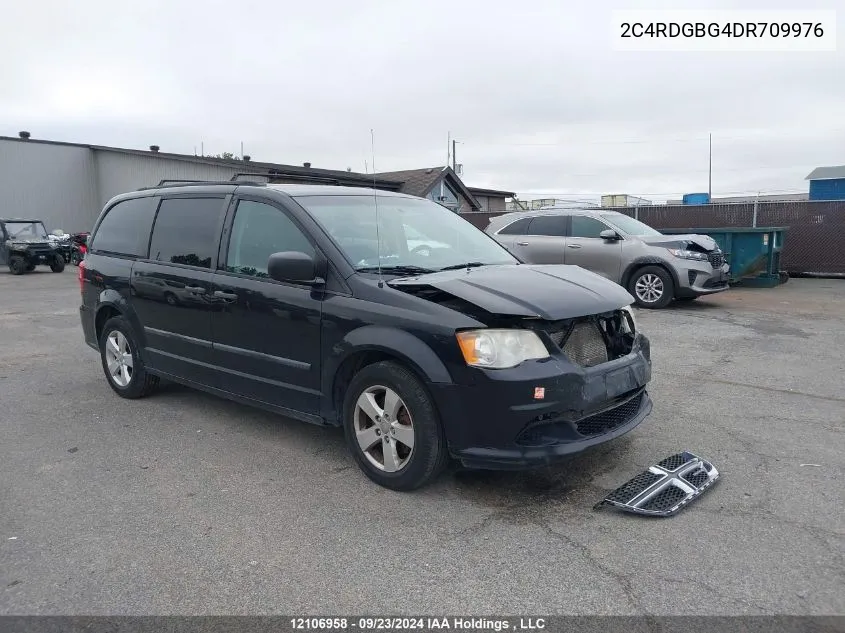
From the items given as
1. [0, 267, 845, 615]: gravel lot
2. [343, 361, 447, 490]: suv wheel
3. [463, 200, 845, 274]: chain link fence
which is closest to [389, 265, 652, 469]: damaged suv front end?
[343, 361, 447, 490]: suv wheel

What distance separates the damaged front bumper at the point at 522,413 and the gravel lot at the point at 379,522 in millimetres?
347

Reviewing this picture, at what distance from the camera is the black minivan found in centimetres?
357

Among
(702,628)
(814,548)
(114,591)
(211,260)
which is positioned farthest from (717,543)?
(211,260)

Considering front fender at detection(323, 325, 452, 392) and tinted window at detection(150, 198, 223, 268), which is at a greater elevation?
tinted window at detection(150, 198, 223, 268)

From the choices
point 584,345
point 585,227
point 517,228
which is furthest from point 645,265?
point 584,345

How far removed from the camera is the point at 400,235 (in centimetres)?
473

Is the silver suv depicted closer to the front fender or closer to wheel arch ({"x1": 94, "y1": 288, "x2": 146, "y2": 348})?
wheel arch ({"x1": 94, "y1": 288, "x2": 146, "y2": 348})

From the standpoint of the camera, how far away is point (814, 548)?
3.21m

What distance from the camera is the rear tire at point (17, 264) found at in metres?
21.8

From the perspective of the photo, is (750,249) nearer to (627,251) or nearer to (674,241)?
(674,241)

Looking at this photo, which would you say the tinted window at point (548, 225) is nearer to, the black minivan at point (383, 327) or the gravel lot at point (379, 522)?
the gravel lot at point (379, 522)

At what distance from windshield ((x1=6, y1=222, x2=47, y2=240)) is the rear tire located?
2.49ft

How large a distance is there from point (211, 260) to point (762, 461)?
157 inches

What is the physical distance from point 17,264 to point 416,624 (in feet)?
76.4
